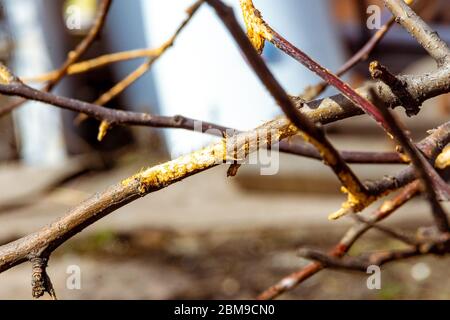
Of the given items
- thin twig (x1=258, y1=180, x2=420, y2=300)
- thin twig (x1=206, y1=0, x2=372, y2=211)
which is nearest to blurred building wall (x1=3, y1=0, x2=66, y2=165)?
thin twig (x1=258, y1=180, x2=420, y2=300)

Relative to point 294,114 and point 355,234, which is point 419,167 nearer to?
point 294,114

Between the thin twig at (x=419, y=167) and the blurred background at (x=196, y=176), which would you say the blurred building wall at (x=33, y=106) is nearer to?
the blurred background at (x=196, y=176)

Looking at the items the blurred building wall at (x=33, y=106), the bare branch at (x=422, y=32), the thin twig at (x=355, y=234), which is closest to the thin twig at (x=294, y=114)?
the bare branch at (x=422, y=32)

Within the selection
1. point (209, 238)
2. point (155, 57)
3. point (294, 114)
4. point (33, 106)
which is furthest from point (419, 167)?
point (33, 106)

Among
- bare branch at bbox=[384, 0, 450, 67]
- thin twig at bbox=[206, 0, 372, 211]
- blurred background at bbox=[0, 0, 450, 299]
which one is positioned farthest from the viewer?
blurred background at bbox=[0, 0, 450, 299]

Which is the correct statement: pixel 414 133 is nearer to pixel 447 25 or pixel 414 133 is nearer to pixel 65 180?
pixel 447 25

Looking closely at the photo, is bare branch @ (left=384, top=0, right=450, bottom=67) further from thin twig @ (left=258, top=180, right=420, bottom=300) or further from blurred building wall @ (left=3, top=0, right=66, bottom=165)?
blurred building wall @ (left=3, top=0, right=66, bottom=165)
